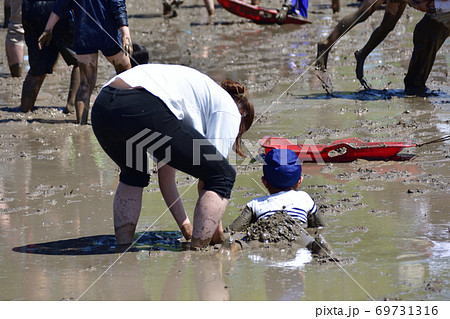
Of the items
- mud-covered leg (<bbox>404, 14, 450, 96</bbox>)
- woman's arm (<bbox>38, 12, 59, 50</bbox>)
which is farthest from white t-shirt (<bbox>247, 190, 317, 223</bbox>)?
mud-covered leg (<bbox>404, 14, 450, 96</bbox>)

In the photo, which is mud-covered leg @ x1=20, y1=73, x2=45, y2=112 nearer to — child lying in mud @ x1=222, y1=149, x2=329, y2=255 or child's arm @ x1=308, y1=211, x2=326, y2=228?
child lying in mud @ x1=222, y1=149, x2=329, y2=255

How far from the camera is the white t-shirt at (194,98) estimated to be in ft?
12.8

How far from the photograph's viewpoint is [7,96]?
9.38 metres

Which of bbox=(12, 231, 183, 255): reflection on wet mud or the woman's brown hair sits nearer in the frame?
the woman's brown hair

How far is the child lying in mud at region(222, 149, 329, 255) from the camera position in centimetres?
445

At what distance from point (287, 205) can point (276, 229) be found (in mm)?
215

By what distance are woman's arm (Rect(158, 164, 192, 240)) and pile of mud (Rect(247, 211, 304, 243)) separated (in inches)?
15.7

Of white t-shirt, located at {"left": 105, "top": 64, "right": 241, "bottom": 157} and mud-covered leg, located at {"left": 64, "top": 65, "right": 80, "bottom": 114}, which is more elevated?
white t-shirt, located at {"left": 105, "top": 64, "right": 241, "bottom": 157}

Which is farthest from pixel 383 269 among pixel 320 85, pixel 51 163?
pixel 320 85

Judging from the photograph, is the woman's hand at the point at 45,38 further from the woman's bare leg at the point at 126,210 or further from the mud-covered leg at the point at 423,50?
the mud-covered leg at the point at 423,50

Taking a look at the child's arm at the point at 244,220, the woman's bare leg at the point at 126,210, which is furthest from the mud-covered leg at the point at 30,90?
the child's arm at the point at 244,220

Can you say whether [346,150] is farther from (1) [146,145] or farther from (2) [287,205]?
(1) [146,145]

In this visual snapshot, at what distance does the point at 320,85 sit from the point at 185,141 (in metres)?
5.75

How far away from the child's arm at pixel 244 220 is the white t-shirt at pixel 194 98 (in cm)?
77
